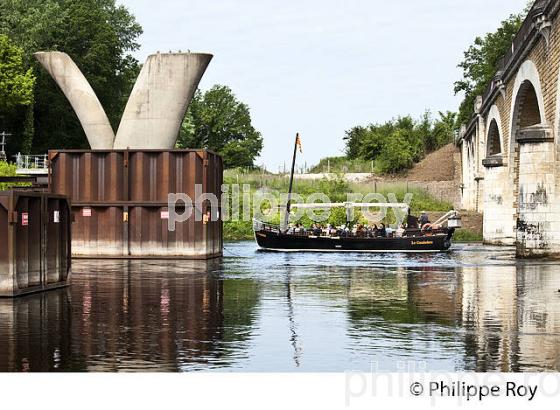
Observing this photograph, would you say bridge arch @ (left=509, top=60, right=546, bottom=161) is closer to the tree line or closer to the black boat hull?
the black boat hull

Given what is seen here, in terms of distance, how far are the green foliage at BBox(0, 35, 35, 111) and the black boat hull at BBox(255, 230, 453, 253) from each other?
127ft

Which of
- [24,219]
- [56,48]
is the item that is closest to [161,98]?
[24,219]

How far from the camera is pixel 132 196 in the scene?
120 feet

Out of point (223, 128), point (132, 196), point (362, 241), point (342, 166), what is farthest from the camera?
point (223, 128)

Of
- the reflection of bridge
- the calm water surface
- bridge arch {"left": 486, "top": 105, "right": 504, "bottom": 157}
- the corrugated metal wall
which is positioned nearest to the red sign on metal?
the calm water surface

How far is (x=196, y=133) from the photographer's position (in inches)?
4764

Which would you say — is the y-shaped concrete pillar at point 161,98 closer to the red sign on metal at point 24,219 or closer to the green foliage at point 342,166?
the red sign on metal at point 24,219

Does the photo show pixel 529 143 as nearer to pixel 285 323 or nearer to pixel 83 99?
pixel 83 99

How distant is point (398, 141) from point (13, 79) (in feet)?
130

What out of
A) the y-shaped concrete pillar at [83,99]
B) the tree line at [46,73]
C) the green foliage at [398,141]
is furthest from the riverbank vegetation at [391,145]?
the y-shaped concrete pillar at [83,99]

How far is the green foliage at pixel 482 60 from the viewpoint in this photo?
102 metres

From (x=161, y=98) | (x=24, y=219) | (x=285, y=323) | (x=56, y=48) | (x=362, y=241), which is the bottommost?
(x=285, y=323)

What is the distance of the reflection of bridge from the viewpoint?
3656cm

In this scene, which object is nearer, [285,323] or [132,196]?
[285,323]
